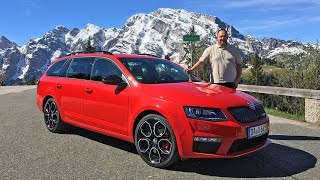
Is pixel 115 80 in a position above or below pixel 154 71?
below

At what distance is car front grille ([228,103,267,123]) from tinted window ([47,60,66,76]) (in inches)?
163

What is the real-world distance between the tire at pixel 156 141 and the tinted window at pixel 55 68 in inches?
120

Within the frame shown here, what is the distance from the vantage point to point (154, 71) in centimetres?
667

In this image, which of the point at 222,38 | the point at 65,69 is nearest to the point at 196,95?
the point at 222,38

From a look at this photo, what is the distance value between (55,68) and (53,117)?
1.02 metres

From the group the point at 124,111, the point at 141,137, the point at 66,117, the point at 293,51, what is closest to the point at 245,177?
the point at 141,137

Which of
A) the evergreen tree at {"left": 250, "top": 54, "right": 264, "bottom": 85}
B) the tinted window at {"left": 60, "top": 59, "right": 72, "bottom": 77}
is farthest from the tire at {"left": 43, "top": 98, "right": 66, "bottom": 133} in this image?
the evergreen tree at {"left": 250, "top": 54, "right": 264, "bottom": 85}

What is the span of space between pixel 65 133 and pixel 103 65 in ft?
6.35

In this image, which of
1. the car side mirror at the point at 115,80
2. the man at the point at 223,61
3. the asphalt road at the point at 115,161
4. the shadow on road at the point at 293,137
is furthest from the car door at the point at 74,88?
the shadow on road at the point at 293,137

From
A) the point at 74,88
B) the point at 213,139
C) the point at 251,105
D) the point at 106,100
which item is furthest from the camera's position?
the point at 74,88

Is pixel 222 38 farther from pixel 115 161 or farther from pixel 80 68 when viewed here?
pixel 115 161

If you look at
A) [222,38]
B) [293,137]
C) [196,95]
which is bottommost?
[293,137]

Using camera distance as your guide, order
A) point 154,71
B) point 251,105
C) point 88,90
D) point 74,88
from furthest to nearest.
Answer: point 74,88 < point 88,90 < point 154,71 < point 251,105

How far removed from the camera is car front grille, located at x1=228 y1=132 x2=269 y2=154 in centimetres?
528
